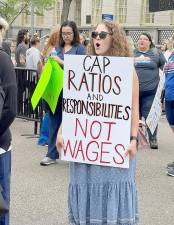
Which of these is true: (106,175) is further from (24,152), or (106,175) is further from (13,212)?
(24,152)

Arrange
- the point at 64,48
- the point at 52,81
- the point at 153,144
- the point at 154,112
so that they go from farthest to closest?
the point at 153,144, the point at 154,112, the point at 64,48, the point at 52,81

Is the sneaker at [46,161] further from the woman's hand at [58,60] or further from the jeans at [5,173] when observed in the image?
the jeans at [5,173]

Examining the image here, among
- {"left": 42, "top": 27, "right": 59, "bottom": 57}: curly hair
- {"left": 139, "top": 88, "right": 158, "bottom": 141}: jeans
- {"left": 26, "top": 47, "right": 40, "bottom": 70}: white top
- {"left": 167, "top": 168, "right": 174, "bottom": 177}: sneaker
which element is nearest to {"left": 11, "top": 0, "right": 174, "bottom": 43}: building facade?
{"left": 26, "top": 47, "right": 40, "bottom": 70}: white top

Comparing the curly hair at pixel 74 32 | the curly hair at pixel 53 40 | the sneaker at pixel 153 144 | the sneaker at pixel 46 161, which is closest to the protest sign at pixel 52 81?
the curly hair at pixel 74 32

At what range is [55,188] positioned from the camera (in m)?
6.41

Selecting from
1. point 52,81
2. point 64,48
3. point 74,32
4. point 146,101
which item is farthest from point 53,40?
point 146,101

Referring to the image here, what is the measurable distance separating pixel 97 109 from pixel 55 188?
2582 millimetres

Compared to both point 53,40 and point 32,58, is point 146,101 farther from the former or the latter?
point 32,58

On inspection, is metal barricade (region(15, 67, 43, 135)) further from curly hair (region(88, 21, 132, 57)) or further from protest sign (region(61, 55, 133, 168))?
curly hair (region(88, 21, 132, 57))

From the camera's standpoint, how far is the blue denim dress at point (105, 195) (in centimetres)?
396

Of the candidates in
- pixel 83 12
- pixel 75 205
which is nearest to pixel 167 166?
pixel 75 205

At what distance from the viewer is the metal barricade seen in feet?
32.9

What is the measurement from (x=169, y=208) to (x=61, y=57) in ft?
8.18

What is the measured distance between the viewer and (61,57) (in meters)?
7.22
